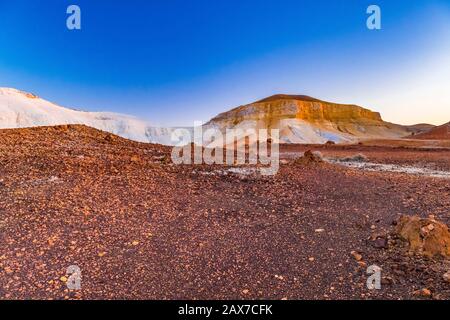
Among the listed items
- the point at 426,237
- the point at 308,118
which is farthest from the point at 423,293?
the point at 308,118

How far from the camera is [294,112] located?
89.9m

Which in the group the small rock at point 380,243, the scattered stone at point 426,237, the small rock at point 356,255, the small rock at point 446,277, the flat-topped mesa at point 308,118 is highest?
the flat-topped mesa at point 308,118

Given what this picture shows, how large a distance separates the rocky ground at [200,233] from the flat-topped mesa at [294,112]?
75.7 meters

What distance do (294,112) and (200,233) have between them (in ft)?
283

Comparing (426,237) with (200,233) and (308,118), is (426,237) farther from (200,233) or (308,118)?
(308,118)

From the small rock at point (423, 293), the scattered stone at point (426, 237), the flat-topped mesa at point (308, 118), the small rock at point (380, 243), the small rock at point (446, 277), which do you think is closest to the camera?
the small rock at point (423, 293)

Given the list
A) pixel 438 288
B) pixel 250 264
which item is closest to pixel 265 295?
pixel 250 264

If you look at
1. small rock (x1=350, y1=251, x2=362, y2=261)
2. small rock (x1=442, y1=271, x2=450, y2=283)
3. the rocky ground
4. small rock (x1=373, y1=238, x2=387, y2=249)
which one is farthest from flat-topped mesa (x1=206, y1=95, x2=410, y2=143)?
small rock (x1=442, y1=271, x2=450, y2=283)

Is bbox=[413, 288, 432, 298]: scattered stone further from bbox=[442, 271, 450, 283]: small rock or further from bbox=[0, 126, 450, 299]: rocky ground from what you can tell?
bbox=[442, 271, 450, 283]: small rock

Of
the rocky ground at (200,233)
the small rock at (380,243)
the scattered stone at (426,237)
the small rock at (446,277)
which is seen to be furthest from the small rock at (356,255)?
the small rock at (446,277)

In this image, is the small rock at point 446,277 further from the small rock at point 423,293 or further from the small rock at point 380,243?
the small rock at point 380,243

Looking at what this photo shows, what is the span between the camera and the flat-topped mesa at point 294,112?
90.4 meters

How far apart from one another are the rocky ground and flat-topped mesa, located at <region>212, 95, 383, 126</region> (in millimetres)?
75652

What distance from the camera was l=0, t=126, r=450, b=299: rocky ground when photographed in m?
4.62
